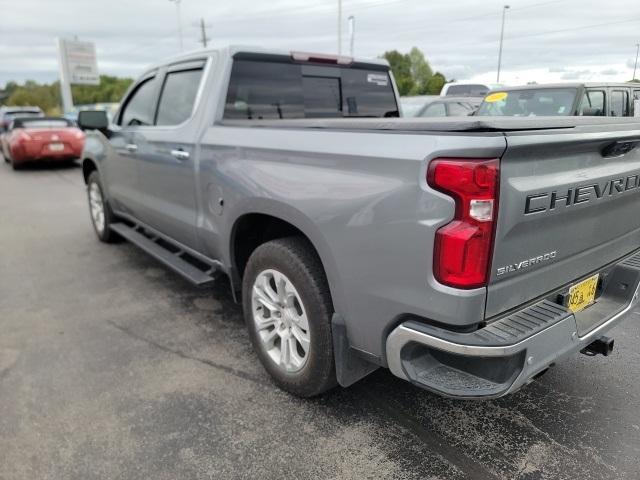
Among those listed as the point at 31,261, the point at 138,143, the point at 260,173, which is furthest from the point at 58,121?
the point at 260,173

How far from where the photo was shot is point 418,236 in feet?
6.35

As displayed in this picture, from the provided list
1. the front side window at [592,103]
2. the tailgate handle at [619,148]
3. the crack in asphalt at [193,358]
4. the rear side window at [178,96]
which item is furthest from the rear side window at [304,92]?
the front side window at [592,103]

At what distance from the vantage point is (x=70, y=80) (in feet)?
165

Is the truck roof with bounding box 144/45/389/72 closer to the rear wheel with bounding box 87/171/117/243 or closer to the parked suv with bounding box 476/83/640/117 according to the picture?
the rear wheel with bounding box 87/171/117/243

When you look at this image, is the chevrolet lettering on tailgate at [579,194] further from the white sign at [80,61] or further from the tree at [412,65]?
the tree at [412,65]

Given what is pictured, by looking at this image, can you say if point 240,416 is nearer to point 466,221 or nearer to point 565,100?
point 466,221

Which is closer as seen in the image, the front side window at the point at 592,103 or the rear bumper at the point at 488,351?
the rear bumper at the point at 488,351

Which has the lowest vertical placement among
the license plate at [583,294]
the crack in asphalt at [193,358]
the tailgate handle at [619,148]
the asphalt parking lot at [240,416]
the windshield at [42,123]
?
the crack in asphalt at [193,358]

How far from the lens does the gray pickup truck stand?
1.89 meters

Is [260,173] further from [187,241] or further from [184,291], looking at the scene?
[184,291]

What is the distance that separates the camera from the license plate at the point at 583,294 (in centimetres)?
238

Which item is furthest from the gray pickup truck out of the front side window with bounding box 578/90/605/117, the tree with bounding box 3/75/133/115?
the tree with bounding box 3/75/133/115

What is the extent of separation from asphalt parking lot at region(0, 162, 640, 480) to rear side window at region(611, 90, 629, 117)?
5.42 m

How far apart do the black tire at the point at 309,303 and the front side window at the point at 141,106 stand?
2268 mm
